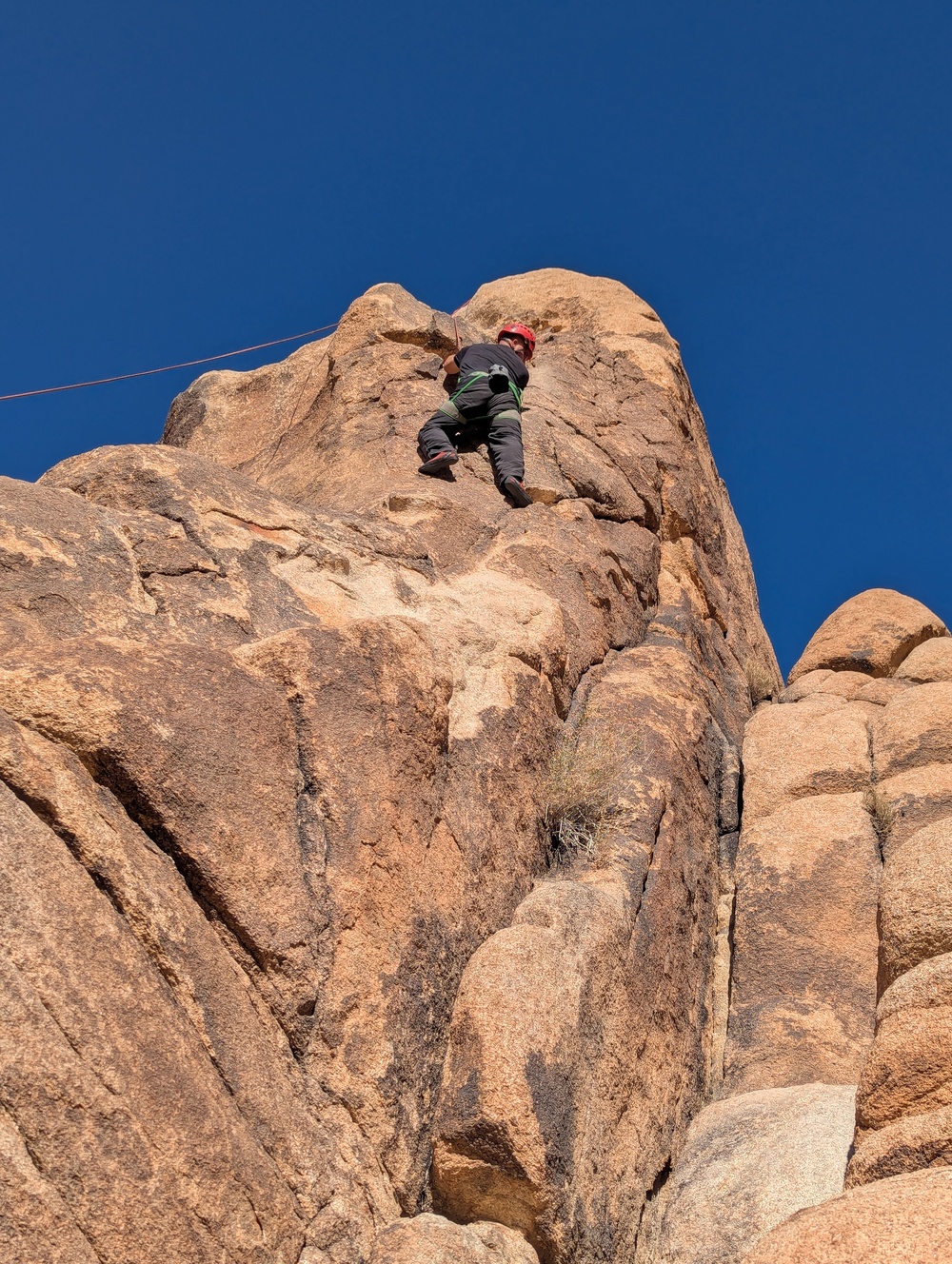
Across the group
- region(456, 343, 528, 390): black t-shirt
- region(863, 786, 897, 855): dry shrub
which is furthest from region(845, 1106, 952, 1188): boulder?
region(456, 343, 528, 390): black t-shirt

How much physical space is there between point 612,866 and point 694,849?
4.31 feet

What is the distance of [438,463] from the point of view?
9172 millimetres

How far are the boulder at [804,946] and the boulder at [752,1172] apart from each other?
2.04ft

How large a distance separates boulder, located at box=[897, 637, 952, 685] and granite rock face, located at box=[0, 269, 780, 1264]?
2.90 m

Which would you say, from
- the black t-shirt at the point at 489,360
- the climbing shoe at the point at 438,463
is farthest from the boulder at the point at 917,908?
the black t-shirt at the point at 489,360

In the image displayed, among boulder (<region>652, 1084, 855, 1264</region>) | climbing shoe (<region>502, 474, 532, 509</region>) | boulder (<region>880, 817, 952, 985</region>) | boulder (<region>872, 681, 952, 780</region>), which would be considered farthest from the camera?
climbing shoe (<region>502, 474, 532, 509</region>)

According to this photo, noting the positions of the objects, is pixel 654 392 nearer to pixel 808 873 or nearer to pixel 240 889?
pixel 808 873

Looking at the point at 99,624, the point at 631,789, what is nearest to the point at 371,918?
the point at 99,624

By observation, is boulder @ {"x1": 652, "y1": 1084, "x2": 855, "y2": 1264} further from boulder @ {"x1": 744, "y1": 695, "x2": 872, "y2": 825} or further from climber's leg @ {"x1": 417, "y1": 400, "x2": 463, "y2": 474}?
climber's leg @ {"x1": 417, "y1": 400, "x2": 463, "y2": 474}

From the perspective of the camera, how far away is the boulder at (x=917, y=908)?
5.56 metres

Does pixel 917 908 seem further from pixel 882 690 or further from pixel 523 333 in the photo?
pixel 523 333

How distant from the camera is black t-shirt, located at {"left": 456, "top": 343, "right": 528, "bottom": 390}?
10.3 m

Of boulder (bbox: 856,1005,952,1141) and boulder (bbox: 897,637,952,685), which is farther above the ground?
boulder (bbox: 897,637,952,685)

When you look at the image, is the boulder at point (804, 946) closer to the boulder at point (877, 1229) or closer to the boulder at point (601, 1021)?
the boulder at point (601, 1021)
